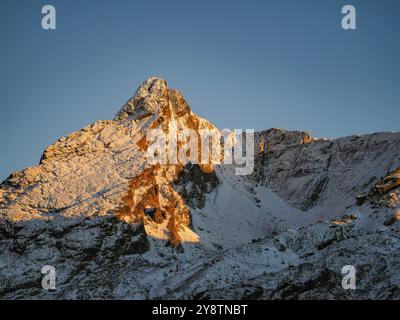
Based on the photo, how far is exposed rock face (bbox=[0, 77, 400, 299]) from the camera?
414ft

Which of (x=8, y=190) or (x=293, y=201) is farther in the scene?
(x=293, y=201)

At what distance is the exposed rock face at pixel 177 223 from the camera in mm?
126062

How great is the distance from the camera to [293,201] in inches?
7667

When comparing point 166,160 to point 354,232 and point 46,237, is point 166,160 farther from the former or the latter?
point 354,232

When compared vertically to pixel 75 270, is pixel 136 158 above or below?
above

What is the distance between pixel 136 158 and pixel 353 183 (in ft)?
152

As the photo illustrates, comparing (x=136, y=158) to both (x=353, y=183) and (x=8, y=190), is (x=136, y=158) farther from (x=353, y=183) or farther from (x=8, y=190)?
(x=353, y=183)

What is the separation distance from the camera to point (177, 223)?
16150 cm
